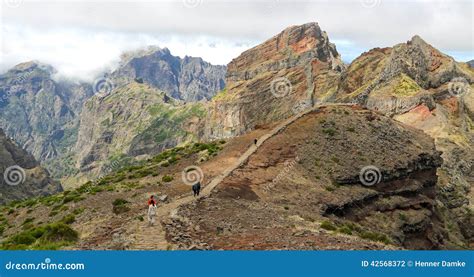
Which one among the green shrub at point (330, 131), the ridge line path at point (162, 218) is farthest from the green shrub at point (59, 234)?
the green shrub at point (330, 131)

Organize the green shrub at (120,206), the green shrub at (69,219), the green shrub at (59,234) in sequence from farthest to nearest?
the green shrub at (120,206) < the green shrub at (69,219) < the green shrub at (59,234)

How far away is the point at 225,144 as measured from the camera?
87.0 meters

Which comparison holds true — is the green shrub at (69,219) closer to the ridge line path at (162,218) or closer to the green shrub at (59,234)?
the green shrub at (59,234)

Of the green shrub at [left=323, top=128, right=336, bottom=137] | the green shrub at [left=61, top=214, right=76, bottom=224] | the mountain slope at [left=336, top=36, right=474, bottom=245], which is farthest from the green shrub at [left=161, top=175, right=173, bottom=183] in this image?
the mountain slope at [left=336, top=36, right=474, bottom=245]

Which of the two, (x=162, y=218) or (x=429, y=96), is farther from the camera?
(x=429, y=96)

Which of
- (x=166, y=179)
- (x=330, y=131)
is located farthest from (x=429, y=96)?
(x=166, y=179)

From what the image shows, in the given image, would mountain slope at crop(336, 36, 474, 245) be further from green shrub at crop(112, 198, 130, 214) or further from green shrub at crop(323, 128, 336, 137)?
green shrub at crop(112, 198, 130, 214)

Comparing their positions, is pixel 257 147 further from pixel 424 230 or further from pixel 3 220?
pixel 3 220

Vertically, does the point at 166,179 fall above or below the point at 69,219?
above

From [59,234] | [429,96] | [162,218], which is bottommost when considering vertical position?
[59,234]

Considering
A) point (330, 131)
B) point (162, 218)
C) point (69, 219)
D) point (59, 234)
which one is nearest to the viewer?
point (59, 234)

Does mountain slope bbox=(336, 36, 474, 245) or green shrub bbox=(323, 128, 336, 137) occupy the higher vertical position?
mountain slope bbox=(336, 36, 474, 245)

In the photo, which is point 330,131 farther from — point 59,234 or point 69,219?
point 59,234

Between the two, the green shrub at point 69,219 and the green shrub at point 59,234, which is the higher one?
the green shrub at point 69,219
